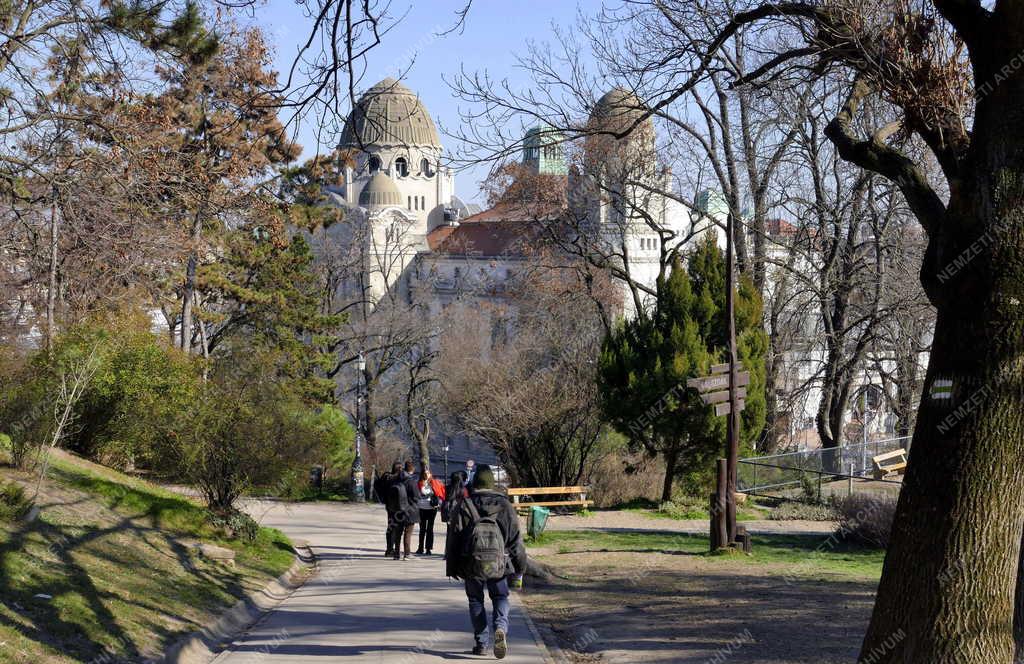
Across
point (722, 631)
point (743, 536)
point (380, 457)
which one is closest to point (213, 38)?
point (722, 631)

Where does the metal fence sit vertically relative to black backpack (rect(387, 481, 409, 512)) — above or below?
above

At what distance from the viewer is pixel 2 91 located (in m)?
11.3

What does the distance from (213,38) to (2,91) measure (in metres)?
2.47

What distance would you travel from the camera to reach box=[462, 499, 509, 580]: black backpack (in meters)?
8.30

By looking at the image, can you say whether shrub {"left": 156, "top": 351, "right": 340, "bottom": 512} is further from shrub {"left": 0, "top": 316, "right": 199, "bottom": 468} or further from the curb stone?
the curb stone

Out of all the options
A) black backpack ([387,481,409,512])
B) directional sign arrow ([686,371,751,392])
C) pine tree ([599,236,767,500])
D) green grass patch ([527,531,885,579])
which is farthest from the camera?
pine tree ([599,236,767,500])

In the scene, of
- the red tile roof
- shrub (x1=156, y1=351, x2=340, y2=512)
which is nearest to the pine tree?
the red tile roof

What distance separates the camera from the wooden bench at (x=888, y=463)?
26.3 m

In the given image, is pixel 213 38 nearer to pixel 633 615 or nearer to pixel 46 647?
pixel 46 647

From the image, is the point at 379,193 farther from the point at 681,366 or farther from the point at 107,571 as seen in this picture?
the point at 107,571

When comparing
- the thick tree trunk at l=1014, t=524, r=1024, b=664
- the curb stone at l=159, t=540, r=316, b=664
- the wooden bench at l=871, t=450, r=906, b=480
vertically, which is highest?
the wooden bench at l=871, t=450, r=906, b=480

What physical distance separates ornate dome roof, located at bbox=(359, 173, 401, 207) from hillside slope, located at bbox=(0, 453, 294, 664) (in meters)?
91.5

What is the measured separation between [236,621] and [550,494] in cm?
1542

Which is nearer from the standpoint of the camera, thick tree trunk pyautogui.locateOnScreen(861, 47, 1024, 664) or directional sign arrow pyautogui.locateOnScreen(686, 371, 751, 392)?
thick tree trunk pyautogui.locateOnScreen(861, 47, 1024, 664)
